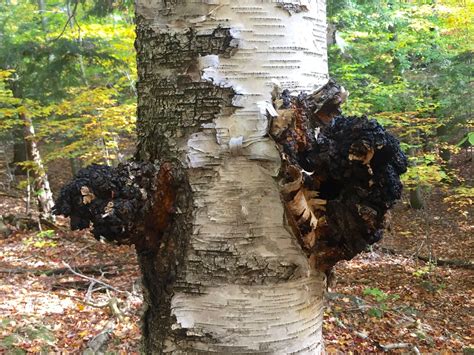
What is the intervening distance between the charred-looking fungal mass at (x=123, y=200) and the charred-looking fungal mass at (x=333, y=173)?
0.28 metres

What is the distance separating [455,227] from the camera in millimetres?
11305

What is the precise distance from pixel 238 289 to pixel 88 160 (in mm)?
8116

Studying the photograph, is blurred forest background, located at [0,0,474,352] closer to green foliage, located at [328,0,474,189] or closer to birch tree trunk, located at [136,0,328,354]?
green foliage, located at [328,0,474,189]

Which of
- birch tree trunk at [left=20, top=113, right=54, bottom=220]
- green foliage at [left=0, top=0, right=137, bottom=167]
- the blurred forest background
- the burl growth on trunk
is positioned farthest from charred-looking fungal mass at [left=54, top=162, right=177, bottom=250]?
birch tree trunk at [left=20, top=113, right=54, bottom=220]

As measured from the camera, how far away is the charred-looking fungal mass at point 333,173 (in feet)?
2.82

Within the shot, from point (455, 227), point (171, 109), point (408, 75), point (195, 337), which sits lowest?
point (455, 227)

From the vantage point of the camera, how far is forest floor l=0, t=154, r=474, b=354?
14.0 feet

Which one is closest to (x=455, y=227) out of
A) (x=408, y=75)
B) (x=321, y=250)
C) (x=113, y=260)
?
(x=408, y=75)

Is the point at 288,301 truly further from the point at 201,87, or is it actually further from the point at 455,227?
the point at 455,227

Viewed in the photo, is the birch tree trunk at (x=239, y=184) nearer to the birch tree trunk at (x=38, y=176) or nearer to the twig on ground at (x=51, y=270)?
the twig on ground at (x=51, y=270)

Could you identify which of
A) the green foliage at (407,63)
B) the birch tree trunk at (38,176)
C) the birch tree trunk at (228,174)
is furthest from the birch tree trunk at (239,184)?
the birch tree trunk at (38,176)

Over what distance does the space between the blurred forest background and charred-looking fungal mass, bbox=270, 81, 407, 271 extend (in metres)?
2.49

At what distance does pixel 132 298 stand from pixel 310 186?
487 centimetres

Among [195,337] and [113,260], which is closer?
[195,337]
